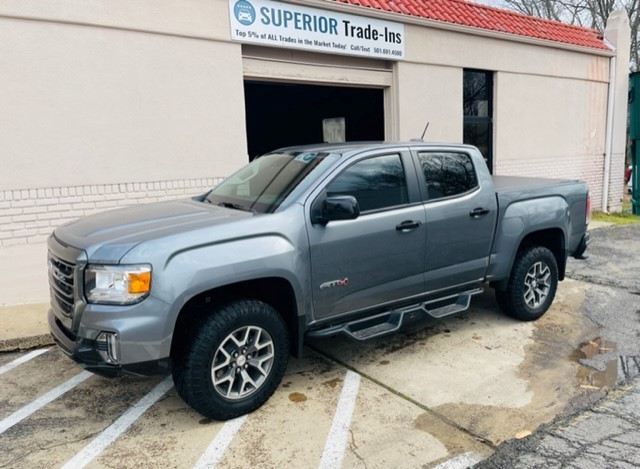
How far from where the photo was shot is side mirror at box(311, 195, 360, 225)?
3.82 meters

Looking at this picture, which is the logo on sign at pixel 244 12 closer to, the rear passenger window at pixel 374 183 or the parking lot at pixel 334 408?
the rear passenger window at pixel 374 183

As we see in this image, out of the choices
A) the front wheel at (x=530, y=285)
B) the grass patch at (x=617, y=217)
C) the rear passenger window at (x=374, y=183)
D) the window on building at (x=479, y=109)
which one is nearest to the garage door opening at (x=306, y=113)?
the window on building at (x=479, y=109)

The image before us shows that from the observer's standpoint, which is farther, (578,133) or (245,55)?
(578,133)

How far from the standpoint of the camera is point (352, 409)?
12.7 feet

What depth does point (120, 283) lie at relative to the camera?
3.26 meters

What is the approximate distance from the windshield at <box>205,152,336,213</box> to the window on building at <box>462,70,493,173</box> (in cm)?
740

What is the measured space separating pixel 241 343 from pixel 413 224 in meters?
1.81

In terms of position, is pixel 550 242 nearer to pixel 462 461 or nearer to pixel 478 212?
pixel 478 212

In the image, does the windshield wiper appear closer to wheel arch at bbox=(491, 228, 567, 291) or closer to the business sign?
wheel arch at bbox=(491, 228, 567, 291)

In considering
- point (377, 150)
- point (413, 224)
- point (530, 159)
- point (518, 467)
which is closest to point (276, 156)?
point (377, 150)

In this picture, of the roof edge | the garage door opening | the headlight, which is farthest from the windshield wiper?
the garage door opening

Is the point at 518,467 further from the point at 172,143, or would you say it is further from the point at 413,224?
the point at 172,143

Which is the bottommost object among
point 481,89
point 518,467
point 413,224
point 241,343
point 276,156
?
point 518,467

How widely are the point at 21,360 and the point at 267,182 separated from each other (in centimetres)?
298
